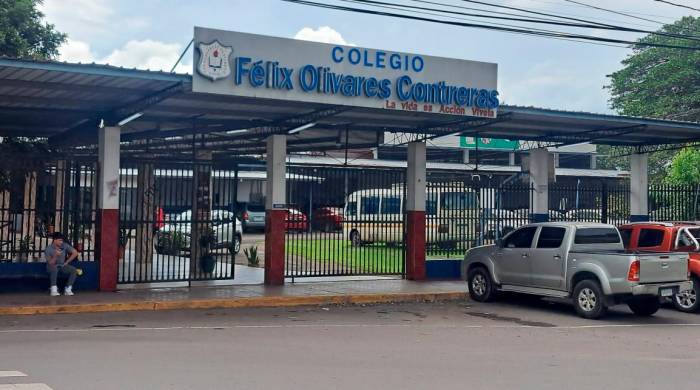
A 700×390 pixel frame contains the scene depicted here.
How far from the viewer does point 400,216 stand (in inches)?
768

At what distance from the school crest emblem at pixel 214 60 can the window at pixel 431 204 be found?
771 cm

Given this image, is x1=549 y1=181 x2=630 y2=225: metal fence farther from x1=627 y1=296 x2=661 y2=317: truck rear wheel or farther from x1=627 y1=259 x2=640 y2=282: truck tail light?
x1=627 y1=259 x2=640 y2=282: truck tail light

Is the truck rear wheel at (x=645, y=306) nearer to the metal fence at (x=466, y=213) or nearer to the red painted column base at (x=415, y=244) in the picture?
the red painted column base at (x=415, y=244)

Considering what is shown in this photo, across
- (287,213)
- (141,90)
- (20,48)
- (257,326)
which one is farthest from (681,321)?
(20,48)

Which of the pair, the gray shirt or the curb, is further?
the gray shirt

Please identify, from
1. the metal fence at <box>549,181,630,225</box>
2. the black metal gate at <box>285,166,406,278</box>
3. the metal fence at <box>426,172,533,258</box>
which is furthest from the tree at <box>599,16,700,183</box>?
the black metal gate at <box>285,166,406,278</box>

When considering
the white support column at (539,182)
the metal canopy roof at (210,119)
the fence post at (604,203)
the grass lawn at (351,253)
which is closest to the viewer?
the metal canopy roof at (210,119)

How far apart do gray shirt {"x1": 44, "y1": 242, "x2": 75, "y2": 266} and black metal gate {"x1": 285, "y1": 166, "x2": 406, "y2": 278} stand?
518 cm

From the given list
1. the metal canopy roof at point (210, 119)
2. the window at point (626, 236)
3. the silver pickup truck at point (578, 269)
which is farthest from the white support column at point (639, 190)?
the silver pickup truck at point (578, 269)

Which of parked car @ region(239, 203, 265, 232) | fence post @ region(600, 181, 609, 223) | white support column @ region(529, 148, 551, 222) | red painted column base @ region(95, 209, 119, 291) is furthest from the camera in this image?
parked car @ region(239, 203, 265, 232)

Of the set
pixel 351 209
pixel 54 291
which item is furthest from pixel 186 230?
pixel 54 291

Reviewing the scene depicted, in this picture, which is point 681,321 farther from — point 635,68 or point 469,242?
point 635,68

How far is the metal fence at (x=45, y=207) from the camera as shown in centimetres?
1521

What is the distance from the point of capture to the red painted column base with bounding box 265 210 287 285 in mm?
17266
